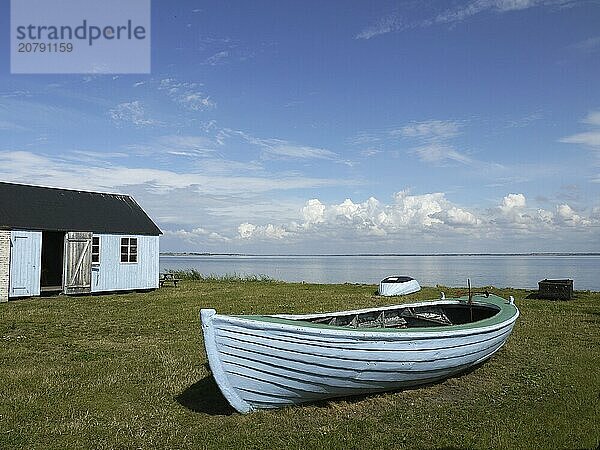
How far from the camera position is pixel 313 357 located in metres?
7.01

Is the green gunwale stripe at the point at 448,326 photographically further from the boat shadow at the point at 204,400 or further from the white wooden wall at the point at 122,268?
the white wooden wall at the point at 122,268

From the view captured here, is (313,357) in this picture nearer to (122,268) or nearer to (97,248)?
(97,248)

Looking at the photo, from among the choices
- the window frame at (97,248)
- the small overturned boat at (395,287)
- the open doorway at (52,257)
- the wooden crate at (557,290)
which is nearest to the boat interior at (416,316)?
the small overturned boat at (395,287)

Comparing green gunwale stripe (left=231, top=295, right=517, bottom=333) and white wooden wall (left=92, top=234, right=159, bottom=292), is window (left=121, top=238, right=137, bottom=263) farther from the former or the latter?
green gunwale stripe (left=231, top=295, right=517, bottom=333)

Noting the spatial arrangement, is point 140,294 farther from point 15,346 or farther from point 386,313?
point 386,313

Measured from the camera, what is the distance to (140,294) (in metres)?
26.3

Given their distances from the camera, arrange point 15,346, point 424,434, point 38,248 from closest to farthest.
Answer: point 424,434 → point 15,346 → point 38,248

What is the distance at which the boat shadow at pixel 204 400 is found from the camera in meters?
7.91

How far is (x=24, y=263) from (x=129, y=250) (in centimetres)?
532

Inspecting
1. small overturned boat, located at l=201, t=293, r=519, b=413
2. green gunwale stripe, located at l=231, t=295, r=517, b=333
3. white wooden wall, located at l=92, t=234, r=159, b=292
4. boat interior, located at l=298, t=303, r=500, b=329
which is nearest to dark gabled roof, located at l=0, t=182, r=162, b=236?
white wooden wall, located at l=92, t=234, r=159, b=292

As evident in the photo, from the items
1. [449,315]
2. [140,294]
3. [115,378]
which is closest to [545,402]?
[449,315]

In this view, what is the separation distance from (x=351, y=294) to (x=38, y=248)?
1455 centimetres

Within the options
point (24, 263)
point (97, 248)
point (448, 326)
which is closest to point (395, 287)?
point (97, 248)

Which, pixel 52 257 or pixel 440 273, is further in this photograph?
pixel 440 273
